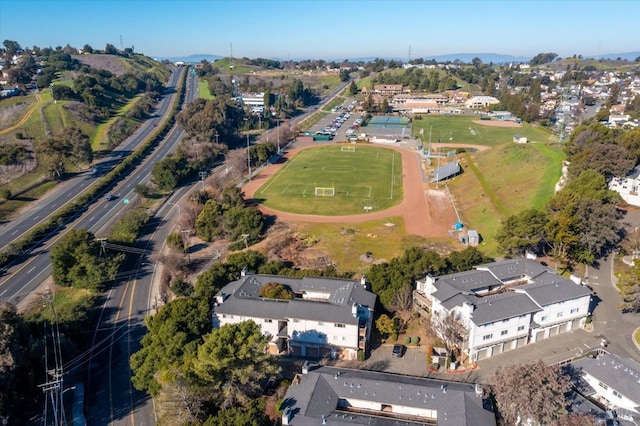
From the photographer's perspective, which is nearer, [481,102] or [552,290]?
[552,290]

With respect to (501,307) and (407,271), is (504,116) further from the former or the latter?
(501,307)

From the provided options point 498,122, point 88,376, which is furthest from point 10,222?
point 498,122

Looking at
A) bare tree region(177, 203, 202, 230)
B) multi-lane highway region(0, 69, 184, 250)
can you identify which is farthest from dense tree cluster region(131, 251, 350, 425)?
multi-lane highway region(0, 69, 184, 250)

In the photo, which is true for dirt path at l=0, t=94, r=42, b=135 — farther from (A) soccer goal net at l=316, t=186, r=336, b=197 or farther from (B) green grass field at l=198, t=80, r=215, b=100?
(A) soccer goal net at l=316, t=186, r=336, b=197

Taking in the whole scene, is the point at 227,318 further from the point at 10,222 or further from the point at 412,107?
the point at 412,107

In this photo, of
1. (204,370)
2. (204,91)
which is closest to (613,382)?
(204,370)
